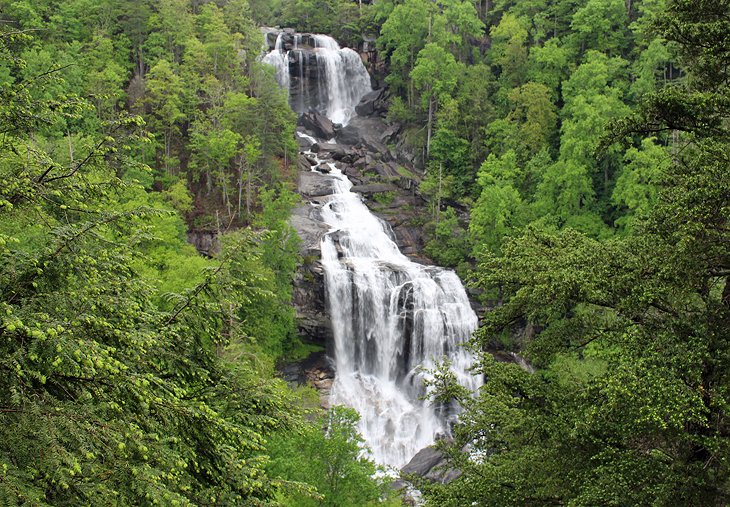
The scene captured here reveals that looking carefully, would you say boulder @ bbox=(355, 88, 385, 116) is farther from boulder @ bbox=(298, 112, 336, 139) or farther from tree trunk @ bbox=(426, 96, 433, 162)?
tree trunk @ bbox=(426, 96, 433, 162)

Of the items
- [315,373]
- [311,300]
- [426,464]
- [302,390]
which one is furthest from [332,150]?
[426,464]

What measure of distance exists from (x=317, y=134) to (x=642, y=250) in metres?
38.9

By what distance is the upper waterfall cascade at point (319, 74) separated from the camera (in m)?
46.4

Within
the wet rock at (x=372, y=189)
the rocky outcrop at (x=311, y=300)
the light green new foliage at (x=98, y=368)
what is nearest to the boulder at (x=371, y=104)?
the wet rock at (x=372, y=189)

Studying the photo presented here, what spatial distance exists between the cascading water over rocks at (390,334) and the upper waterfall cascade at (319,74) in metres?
17.3

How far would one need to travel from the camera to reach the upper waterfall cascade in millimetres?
46375

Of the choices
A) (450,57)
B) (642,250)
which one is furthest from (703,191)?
(450,57)

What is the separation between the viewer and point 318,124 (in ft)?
147

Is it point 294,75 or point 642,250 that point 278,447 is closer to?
point 642,250

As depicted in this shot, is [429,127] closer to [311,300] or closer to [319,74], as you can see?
[319,74]

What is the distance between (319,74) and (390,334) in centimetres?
2706

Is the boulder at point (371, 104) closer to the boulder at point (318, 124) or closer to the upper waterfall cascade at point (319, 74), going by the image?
the upper waterfall cascade at point (319, 74)

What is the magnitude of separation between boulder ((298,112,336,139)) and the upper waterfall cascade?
1503 millimetres

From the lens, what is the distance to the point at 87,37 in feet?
121
